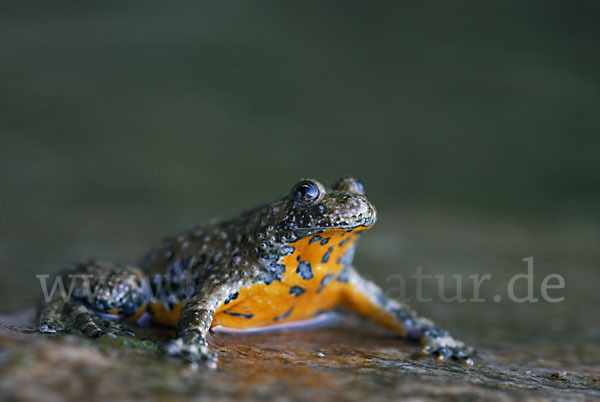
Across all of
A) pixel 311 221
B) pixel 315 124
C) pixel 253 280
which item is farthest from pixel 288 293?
pixel 315 124

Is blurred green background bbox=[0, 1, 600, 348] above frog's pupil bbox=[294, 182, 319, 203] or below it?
above

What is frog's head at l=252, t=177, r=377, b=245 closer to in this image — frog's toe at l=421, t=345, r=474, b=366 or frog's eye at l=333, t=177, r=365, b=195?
frog's eye at l=333, t=177, r=365, b=195

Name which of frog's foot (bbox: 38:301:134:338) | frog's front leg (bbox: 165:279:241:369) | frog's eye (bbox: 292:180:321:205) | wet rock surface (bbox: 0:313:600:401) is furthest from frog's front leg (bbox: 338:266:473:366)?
frog's foot (bbox: 38:301:134:338)

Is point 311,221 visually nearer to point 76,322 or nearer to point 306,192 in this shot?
point 306,192

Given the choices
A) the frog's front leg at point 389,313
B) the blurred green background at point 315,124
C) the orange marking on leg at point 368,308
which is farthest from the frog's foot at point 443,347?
the blurred green background at point 315,124

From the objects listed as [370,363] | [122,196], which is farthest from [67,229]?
[370,363]

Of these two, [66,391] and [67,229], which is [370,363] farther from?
[67,229]
